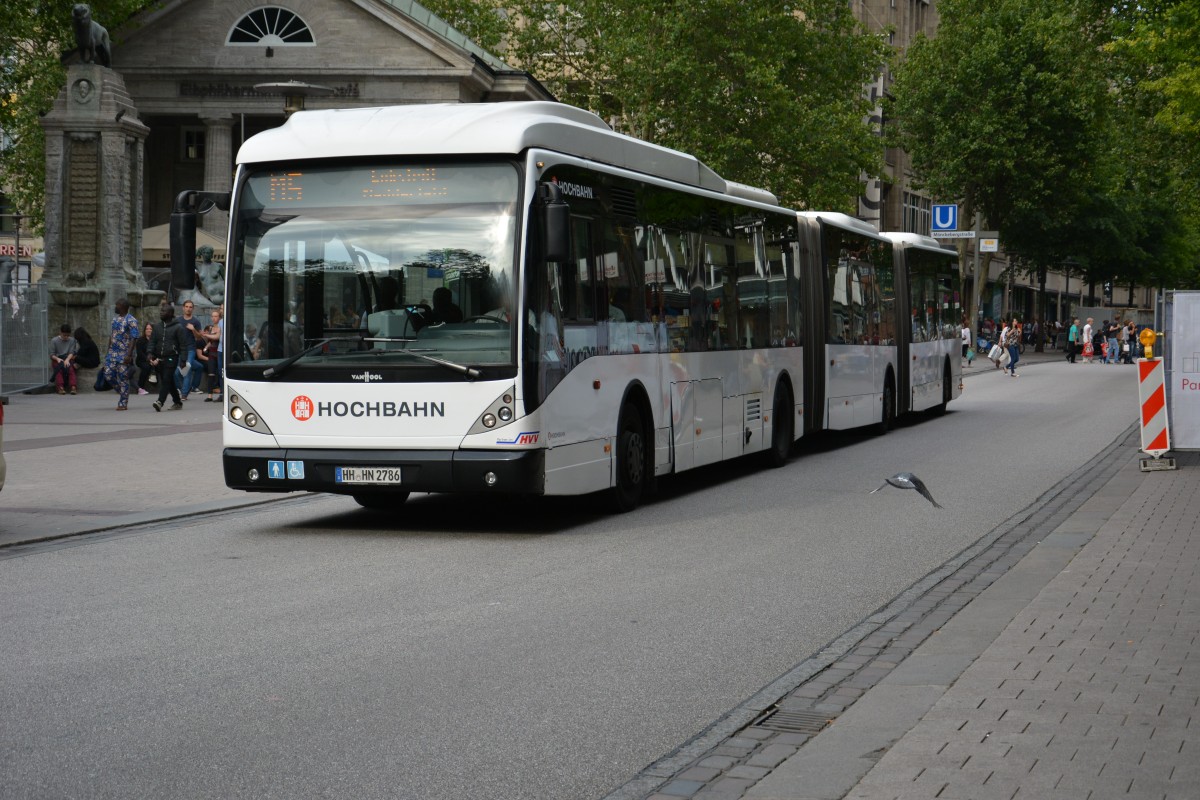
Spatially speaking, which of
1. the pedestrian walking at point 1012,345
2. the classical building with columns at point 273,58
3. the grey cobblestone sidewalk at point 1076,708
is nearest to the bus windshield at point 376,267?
the grey cobblestone sidewalk at point 1076,708

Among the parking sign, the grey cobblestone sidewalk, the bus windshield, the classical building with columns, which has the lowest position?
the grey cobblestone sidewalk

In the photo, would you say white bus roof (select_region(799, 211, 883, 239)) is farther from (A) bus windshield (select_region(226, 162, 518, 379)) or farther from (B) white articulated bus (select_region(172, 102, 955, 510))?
(A) bus windshield (select_region(226, 162, 518, 379))

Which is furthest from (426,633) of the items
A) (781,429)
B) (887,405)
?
(887,405)

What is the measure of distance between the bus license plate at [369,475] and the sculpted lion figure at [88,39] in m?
24.2

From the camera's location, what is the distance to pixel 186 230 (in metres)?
12.0

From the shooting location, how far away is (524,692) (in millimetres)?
6758

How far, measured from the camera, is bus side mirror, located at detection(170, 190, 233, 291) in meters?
11.9

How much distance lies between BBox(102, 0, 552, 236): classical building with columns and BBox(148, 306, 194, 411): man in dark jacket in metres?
25.4

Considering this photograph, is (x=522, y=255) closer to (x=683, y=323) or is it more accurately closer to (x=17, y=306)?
(x=683, y=323)

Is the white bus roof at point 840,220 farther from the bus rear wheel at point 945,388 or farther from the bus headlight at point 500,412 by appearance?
the bus headlight at point 500,412

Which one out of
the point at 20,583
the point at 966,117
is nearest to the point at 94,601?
the point at 20,583

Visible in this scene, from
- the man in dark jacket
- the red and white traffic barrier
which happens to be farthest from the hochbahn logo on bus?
the man in dark jacket

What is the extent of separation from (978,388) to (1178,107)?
31.1 feet

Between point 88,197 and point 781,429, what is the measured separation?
1966cm
